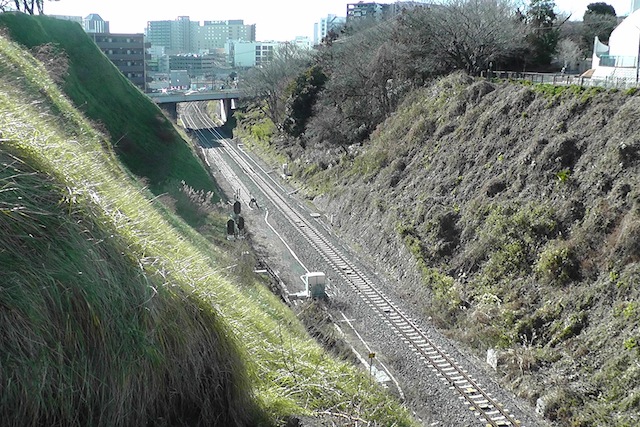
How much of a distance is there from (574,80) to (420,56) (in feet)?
36.9

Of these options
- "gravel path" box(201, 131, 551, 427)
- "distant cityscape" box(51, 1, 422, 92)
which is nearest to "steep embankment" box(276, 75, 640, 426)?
"gravel path" box(201, 131, 551, 427)

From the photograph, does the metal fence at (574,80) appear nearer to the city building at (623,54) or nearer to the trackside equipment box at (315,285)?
the city building at (623,54)

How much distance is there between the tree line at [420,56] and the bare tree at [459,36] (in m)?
0.05

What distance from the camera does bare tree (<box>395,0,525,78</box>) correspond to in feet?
96.0

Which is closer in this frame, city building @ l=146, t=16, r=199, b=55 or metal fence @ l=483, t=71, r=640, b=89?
metal fence @ l=483, t=71, r=640, b=89

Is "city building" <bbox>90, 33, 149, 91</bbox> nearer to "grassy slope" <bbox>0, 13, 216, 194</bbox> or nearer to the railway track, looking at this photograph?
"grassy slope" <bbox>0, 13, 216, 194</bbox>

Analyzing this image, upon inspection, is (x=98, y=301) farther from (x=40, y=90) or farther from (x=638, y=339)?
(x=40, y=90)

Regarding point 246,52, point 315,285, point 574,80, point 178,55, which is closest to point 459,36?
point 574,80

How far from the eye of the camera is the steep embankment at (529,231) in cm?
1259

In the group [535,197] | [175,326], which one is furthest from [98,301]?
[535,197]

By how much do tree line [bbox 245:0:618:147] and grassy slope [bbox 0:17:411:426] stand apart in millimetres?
26131

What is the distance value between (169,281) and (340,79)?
1215 inches

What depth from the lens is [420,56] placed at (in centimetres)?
3216

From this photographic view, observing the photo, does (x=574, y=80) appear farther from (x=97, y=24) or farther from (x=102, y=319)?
(x=97, y=24)
